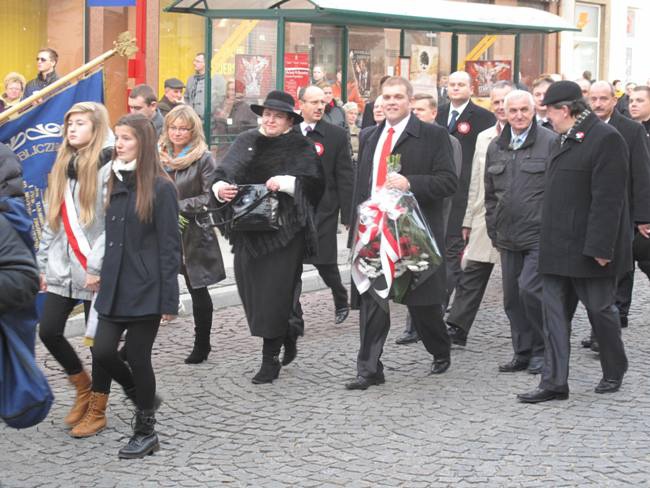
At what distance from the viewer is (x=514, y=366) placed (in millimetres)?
7898

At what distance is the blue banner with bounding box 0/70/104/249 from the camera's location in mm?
7809

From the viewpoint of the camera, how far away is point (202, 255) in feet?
26.3

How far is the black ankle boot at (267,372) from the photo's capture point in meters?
7.52

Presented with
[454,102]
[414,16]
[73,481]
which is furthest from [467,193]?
[414,16]

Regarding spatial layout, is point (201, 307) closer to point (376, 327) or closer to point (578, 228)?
point (376, 327)

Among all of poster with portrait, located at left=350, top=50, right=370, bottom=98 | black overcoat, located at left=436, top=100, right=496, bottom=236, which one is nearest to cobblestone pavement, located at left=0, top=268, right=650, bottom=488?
black overcoat, located at left=436, top=100, right=496, bottom=236

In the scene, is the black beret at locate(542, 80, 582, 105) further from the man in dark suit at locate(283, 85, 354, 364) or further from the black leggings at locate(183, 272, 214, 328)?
the black leggings at locate(183, 272, 214, 328)

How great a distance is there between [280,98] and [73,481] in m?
2.92

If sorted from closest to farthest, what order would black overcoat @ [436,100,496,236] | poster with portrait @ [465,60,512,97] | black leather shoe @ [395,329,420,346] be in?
1. black leather shoe @ [395,329,420,346]
2. black overcoat @ [436,100,496,236]
3. poster with portrait @ [465,60,512,97]

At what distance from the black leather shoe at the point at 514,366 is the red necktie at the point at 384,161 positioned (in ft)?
4.89

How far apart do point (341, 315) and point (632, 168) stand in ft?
9.09

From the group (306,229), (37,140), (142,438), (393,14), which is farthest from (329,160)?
(393,14)

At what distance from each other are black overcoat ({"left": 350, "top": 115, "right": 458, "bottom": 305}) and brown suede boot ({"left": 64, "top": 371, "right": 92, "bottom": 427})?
2.04 metres

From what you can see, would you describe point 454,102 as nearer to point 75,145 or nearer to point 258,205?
point 258,205
